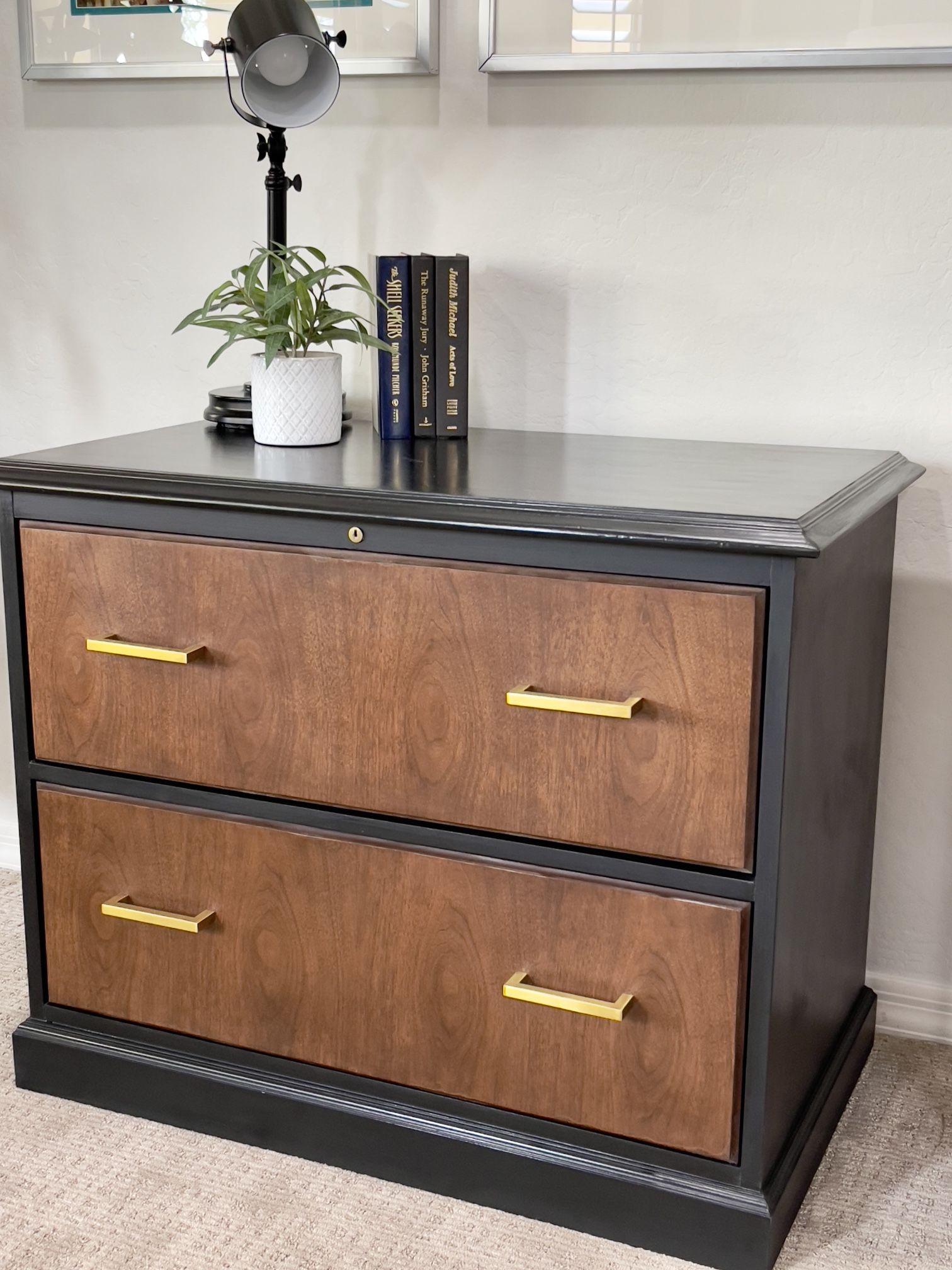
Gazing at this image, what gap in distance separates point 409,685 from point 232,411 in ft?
1.82

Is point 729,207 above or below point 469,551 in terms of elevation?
above

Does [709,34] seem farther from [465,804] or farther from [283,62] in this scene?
[465,804]

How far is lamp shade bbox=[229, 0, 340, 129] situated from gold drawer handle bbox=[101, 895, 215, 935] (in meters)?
0.95

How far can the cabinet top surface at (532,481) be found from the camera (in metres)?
1.17

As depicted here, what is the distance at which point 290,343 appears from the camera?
1540 millimetres

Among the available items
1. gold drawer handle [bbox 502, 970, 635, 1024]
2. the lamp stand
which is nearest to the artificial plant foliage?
the lamp stand

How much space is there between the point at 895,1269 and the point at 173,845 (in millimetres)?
861

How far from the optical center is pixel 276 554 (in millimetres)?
1340

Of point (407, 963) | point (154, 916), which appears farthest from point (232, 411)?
point (407, 963)

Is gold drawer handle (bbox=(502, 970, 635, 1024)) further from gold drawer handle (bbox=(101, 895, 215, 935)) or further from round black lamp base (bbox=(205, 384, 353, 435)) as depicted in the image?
round black lamp base (bbox=(205, 384, 353, 435))

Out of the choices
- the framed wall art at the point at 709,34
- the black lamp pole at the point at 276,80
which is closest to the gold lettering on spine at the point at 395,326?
the black lamp pole at the point at 276,80

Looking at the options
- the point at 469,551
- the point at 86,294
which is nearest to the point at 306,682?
the point at 469,551

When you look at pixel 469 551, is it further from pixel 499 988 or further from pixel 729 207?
pixel 729 207

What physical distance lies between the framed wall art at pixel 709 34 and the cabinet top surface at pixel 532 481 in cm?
46
